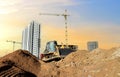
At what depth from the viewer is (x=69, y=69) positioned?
2381cm

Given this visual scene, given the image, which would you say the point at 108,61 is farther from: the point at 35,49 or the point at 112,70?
the point at 35,49

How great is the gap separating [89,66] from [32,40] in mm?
144800

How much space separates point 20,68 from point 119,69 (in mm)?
8657

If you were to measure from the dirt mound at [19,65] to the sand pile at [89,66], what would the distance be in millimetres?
1004

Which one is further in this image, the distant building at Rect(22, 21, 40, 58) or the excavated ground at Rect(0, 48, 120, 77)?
the distant building at Rect(22, 21, 40, 58)

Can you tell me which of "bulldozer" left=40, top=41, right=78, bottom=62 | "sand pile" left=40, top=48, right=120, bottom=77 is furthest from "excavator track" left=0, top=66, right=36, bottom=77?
"bulldozer" left=40, top=41, right=78, bottom=62

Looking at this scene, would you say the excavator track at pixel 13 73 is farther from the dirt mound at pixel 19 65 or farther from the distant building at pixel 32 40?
the distant building at pixel 32 40

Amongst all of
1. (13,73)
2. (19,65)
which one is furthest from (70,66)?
(13,73)

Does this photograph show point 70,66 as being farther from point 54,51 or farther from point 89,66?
point 54,51

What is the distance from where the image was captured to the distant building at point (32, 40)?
164 metres

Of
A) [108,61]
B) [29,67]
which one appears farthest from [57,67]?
[108,61]

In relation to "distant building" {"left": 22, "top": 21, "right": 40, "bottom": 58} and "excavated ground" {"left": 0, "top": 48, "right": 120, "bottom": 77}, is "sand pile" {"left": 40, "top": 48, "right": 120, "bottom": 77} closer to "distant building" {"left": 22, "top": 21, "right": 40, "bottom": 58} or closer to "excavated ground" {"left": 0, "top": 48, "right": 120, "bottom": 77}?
"excavated ground" {"left": 0, "top": 48, "right": 120, "bottom": 77}

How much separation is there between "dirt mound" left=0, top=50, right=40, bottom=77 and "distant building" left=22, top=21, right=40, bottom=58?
449 feet

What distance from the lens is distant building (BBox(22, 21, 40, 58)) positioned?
164000mm
